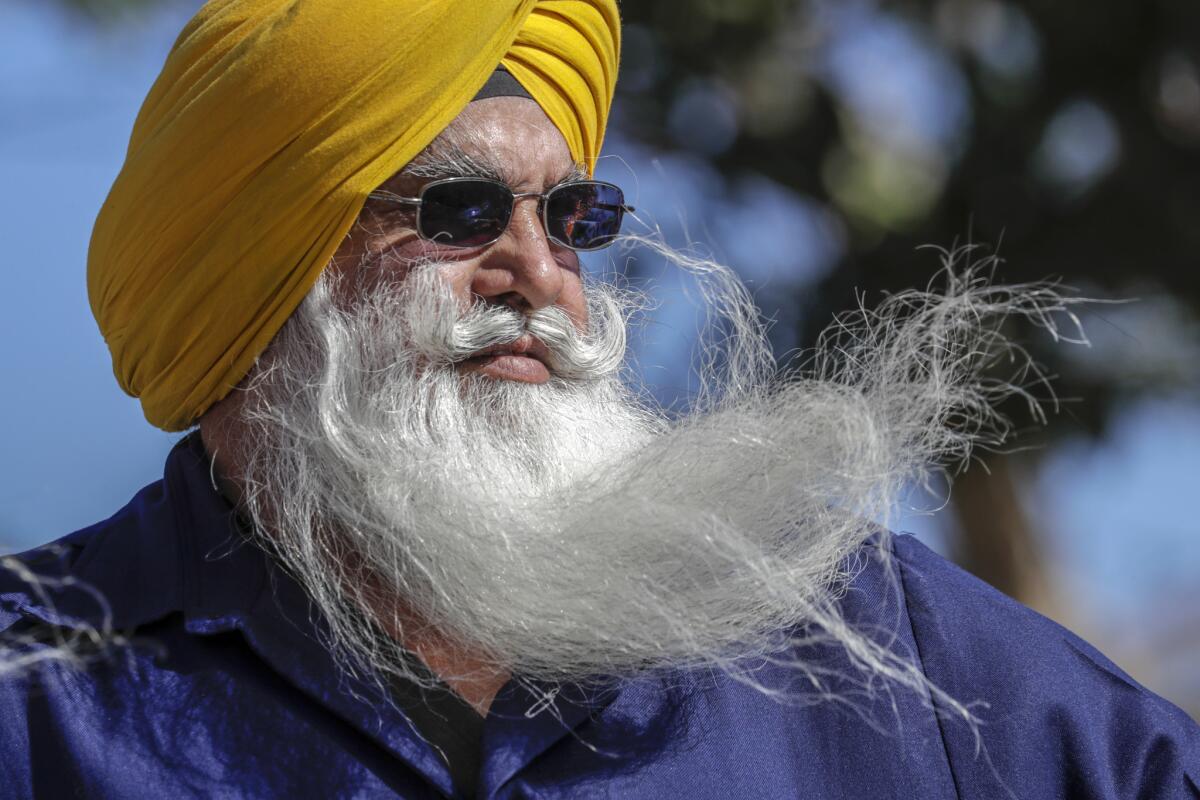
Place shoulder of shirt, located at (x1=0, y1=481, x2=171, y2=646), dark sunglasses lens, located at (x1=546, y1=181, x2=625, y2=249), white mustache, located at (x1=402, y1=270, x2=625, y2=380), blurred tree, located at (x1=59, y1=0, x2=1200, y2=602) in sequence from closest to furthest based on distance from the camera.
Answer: shoulder of shirt, located at (x1=0, y1=481, x2=171, y2=646)
white mustache, located at (x1=402, y1=270, x2=625, y2=380)
dark sunglasses lens, located at (x1=546, y1=181, x2=625, y2=249)
blurred tree, located at (x1=59, y1=0, x2=1200, y2=602)

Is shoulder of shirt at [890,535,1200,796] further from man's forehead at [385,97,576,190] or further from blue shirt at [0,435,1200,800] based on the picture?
man's forehead at [385,97,576,190]

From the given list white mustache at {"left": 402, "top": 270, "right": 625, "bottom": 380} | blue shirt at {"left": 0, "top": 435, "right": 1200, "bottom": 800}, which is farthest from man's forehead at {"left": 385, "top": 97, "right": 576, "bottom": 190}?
blue shirt at {"left": 0, "top": 435, "right": 1200, "bottom": 800}

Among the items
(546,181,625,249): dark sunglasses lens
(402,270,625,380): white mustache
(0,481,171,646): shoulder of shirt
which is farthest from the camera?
(546,181,625,249): dark sunglasses lens

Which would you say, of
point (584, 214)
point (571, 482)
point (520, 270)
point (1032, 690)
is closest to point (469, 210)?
point (520, 270)

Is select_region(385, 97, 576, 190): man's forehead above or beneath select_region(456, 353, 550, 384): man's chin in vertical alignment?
above

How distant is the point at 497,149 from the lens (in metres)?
2.34

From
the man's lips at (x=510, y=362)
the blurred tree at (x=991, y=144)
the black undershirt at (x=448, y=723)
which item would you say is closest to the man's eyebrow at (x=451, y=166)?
the man's lips at (x=510, y=362)

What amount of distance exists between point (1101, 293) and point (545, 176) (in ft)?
11.4

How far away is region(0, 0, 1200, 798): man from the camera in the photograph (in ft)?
6.40

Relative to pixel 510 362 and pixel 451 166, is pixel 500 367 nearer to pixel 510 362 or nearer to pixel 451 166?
pixel 510 362

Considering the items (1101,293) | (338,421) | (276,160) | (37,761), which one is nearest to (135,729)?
(37,761)

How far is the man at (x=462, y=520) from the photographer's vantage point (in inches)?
76.8

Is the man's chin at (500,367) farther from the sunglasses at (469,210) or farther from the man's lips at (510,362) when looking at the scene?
the sunglasses at (469,210)

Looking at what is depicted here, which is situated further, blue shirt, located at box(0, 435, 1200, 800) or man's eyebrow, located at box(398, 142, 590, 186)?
man's eyebrow, located at box(398, 142, 590, 186)
